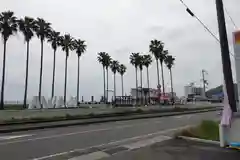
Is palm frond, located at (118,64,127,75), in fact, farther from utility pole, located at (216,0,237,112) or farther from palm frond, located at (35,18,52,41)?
utility pole, located at (216,0,237,112)

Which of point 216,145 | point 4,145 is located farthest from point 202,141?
point 4,145

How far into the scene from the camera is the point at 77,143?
45.6 ft

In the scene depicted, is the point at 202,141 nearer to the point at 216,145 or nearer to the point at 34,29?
the point at 216,145

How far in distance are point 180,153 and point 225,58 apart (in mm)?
4805

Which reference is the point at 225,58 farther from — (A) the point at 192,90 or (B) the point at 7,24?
(A) the point at 192,90

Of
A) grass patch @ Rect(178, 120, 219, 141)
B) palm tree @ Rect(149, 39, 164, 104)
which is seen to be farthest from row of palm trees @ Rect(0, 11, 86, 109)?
grass patch @ Rect(178, 120, 219, 141)

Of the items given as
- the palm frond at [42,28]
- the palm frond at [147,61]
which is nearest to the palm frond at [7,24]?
the palm frond at [42,28]

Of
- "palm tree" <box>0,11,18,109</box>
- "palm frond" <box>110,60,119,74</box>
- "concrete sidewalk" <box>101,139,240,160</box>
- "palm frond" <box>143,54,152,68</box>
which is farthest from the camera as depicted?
"palm frond" <box>110,60,119,74</box>

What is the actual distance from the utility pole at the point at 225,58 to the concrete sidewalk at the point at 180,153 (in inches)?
83.3

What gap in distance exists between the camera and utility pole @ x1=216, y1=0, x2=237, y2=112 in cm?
1297

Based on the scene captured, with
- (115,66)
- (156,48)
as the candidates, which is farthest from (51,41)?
(115,66)

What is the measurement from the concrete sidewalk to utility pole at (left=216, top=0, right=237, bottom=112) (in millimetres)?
2115

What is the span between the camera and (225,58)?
13359 mm

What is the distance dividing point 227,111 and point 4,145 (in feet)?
28.9
